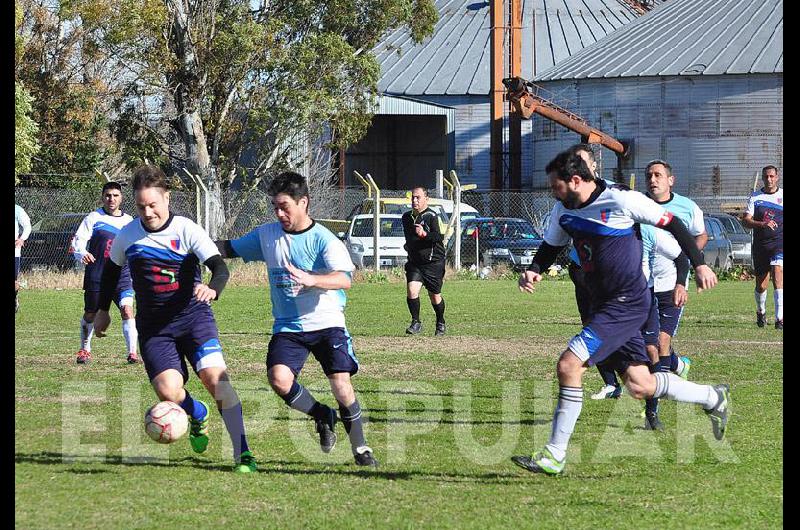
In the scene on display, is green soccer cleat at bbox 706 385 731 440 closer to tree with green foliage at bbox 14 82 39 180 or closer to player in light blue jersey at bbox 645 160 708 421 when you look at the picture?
player in light blue jersey at bbox 645 160 708 421

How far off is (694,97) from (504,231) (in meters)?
16.0

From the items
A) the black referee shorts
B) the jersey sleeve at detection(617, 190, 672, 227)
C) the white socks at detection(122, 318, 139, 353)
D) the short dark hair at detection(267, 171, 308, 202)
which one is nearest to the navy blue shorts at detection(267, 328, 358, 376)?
the short dark hair at detection(267, 171, 308, 202)

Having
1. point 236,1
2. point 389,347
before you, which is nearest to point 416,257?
point 389,347

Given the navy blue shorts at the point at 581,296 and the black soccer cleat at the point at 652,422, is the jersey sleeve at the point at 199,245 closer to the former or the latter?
the navy blue shorts at the point at 581,296

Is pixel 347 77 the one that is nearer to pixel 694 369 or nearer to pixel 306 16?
pixel 306 16

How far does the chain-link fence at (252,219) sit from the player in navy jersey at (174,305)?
17097 mm

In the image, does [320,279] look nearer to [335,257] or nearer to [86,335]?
[335,257]

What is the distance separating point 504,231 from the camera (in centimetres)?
3061

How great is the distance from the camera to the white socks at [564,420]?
701 cm

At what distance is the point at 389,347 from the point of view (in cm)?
1450

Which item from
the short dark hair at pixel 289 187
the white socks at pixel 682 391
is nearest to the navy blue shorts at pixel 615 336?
the white socks at pixel 682 391

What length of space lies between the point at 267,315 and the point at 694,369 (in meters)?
8.71

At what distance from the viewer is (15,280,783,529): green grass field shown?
20.4 feet

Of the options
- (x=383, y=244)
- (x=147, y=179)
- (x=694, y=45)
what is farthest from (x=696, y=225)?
(x=694, y=45)
